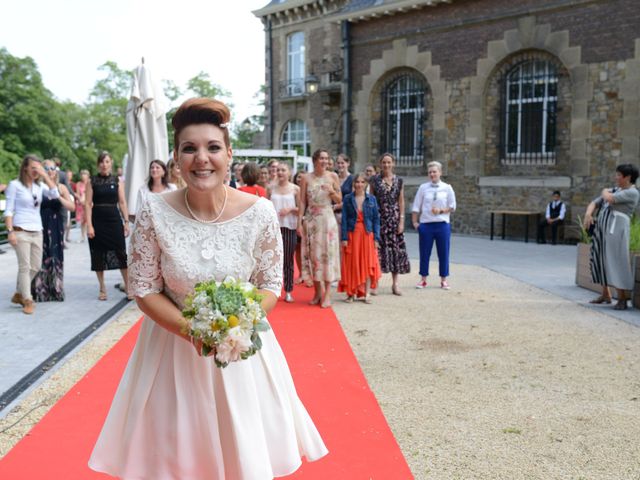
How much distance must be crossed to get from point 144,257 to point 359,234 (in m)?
6.92

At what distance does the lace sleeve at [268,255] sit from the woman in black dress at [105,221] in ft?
22.6

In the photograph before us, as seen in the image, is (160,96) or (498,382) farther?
(160,96)

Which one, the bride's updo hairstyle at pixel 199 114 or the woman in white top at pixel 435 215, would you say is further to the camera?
the woman in white top at pixel 435 215

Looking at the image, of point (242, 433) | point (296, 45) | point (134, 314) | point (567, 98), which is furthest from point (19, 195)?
point (296, 45)

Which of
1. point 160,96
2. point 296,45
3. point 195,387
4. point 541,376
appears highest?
point 296,45

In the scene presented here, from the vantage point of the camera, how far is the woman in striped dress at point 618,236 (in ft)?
29.1

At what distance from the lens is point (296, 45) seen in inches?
1177

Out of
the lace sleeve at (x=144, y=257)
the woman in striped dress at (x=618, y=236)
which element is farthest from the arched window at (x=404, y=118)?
the lace sleeve at (x=144, y=257)

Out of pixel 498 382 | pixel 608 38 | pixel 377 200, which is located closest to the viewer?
pixel 498 382

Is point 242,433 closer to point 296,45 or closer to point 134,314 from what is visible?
point 134,314

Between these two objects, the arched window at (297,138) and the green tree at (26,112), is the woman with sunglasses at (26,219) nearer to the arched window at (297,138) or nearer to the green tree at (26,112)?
the arched window at (297,138)

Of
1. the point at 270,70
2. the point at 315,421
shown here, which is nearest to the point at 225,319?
the point at 315,421

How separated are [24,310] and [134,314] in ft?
4.39

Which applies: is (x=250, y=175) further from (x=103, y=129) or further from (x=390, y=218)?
(x=103, y=129)
